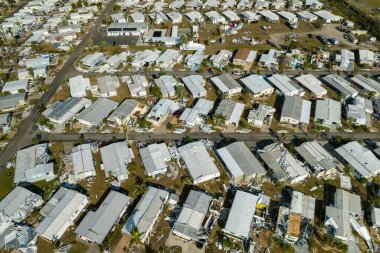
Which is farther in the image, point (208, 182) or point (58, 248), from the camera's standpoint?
point (208, 182)

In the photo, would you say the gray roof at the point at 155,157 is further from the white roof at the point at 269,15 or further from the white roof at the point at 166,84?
the white roof at the point at 269,15

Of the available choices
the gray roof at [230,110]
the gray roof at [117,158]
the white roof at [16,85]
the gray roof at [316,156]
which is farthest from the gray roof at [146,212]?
the white roof at [16,85]

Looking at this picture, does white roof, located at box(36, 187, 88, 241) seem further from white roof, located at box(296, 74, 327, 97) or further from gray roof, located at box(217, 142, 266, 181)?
white roof, located at box(296, 74, 327, 97)

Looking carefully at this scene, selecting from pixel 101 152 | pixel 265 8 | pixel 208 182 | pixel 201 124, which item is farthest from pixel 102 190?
pixel 265 8

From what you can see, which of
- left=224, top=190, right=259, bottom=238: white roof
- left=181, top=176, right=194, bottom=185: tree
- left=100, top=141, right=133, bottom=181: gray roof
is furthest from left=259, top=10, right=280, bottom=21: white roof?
left=224, top=190, right=259, bottom=238: white roof

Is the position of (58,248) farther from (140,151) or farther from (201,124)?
(201,124)

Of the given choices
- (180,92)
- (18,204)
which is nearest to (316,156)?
(180,92)

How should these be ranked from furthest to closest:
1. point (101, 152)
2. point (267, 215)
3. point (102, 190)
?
point (101, 152)
point (102, 190)
point (267, 215)
